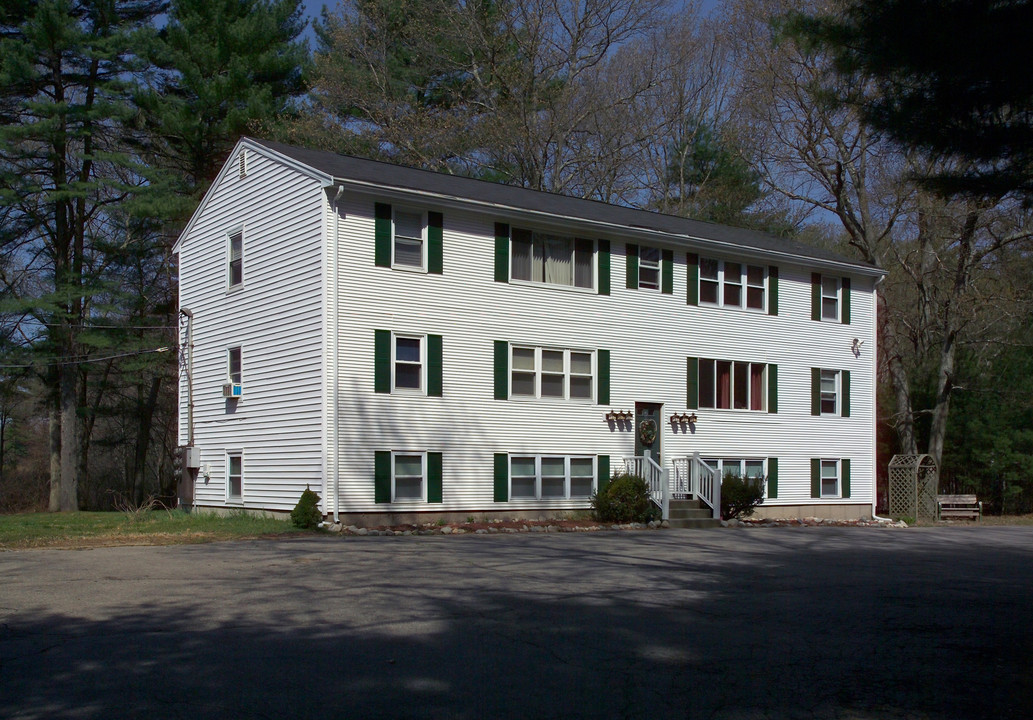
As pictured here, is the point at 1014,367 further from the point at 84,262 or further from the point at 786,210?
the point at 84,262

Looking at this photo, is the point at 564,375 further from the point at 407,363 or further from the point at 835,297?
the point at 835,297

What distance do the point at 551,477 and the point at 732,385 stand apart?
630cm

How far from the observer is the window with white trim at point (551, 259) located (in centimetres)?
2323

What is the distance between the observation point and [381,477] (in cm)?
2056

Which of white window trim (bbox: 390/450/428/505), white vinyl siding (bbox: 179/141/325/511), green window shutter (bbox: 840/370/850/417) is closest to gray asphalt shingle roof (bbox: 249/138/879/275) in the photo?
white vinyl siding (bbox: 179/141/325/511)

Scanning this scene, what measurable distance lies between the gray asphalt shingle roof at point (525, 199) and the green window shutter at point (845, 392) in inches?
122

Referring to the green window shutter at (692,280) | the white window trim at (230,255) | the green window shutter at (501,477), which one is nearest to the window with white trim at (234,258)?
the white window trim at (230,255)

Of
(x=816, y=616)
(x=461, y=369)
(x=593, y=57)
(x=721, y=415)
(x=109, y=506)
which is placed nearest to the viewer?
(x=816, y=616)

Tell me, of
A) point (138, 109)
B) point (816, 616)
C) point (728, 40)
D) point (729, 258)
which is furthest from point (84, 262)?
point (816, 616)

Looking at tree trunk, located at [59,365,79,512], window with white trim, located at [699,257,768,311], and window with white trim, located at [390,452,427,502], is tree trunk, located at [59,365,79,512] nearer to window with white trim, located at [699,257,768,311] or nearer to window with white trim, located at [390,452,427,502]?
window with white trim, located at [390,452,427,502]

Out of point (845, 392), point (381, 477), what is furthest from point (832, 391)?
point (381, 477)

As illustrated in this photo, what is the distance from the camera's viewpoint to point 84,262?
33.0m

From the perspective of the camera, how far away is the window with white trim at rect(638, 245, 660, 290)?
25.1 metres

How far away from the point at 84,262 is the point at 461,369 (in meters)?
17.2
